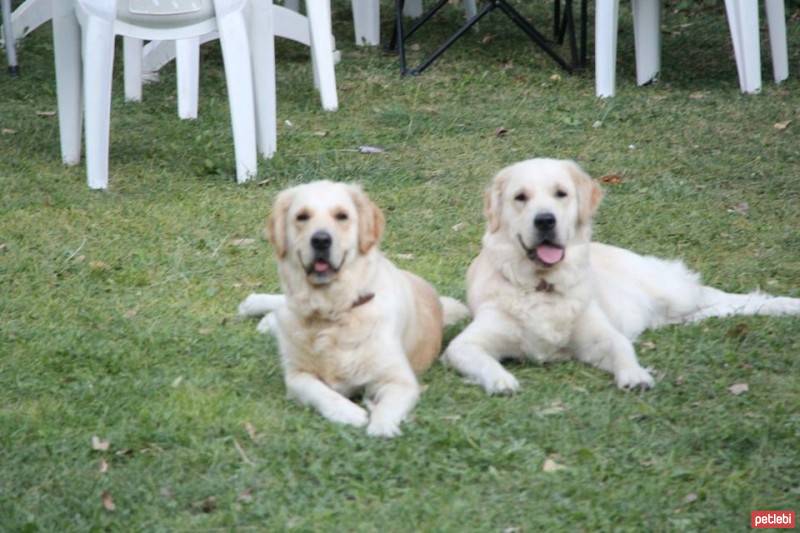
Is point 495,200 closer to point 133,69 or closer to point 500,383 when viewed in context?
point 500,383

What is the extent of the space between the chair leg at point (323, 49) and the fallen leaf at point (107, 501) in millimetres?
5276

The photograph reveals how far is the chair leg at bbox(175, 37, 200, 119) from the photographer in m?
8.69

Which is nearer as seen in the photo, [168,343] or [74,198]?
[168,343]

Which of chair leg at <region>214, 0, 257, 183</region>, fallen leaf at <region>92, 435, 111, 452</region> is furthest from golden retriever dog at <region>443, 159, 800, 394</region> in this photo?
chair leg at <region>214, 0, 257, 183</region>

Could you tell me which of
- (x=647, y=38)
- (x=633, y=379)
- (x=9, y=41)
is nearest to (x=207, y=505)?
(x=633, y=379)

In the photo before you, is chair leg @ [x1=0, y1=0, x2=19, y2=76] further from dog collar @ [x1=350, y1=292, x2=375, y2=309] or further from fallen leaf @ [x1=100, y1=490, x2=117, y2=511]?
fallen leaf @ [x1=100, y1=490, x2=117, y2=511]

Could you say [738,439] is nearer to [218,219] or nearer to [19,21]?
[218,219]

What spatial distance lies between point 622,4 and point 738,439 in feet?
30.2

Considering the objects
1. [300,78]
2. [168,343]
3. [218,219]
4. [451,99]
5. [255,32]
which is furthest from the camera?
[300,78]

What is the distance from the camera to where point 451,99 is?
9180 millimetres

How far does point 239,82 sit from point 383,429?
11.6 ft

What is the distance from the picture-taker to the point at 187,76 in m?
8.67

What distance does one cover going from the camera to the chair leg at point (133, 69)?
912cm

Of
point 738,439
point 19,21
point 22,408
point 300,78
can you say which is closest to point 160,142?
point 300,78
